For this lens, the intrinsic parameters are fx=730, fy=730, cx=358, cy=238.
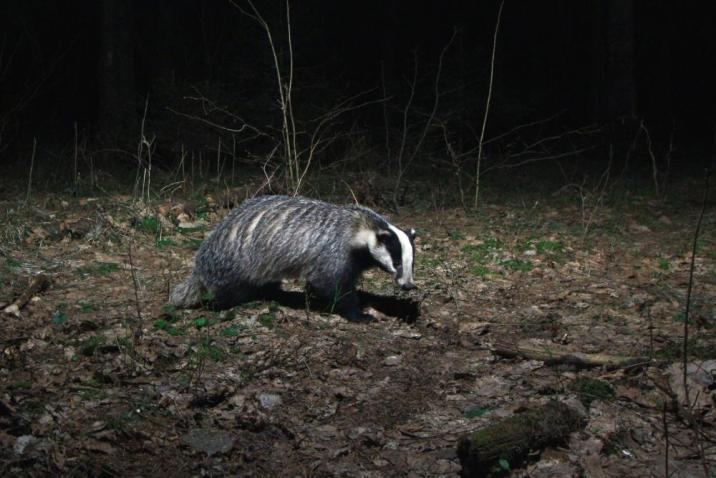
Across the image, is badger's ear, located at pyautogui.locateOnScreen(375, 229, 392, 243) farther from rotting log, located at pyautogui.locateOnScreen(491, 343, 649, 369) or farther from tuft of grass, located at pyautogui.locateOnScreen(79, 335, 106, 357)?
tuft of grass, located at pyautogui.locateOnScreen(79, 335, 106, 357)

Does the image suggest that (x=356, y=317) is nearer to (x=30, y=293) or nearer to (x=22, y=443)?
(x=30, y=293)

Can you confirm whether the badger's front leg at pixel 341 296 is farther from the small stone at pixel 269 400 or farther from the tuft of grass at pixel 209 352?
the small stone at pixel 269 400

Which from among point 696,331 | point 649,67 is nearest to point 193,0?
point 649,67

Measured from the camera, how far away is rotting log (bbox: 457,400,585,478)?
119 inches

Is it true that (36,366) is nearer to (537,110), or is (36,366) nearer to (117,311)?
(117,311)

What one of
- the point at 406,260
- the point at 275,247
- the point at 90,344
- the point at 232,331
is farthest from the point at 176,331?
the point at 406,260

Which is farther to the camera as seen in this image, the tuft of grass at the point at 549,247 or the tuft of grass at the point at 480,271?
the tuft of grass at the point at 549,247

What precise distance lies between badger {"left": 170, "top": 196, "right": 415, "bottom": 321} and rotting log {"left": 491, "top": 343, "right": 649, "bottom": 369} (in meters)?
0.84

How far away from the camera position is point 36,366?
384cm

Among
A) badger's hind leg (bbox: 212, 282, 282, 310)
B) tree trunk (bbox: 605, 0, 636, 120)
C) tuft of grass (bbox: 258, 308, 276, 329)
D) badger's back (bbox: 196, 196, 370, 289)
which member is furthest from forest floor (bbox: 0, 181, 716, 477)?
tree trunk (bbox: 605, 0, 636, 120)

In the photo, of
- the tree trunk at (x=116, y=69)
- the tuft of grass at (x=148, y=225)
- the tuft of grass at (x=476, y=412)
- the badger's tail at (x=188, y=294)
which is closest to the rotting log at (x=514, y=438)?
the tuft of grass at (x=476, y=412)

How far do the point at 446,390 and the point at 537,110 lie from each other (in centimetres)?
1192

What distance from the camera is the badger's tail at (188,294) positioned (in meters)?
4.85

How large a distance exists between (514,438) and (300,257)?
7.19ft
